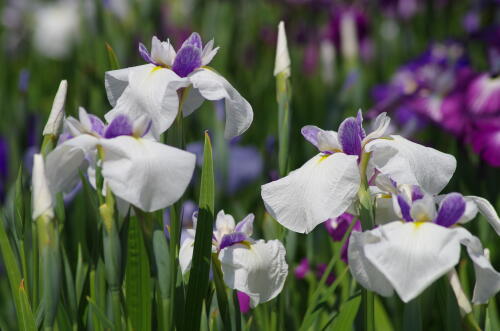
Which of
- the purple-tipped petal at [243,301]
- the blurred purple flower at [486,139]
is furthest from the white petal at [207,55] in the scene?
the blurred purple flower at [486,139]

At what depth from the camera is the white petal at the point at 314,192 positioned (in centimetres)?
68

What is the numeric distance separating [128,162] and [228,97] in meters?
0.15

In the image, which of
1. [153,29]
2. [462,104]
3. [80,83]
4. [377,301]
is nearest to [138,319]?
[377,301]

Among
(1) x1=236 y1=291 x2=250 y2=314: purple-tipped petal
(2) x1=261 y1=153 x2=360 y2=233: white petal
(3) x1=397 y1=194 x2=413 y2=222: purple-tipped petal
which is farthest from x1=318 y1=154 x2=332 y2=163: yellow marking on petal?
(1) x1=236 y1=291 x2=250 y2=314: purple-tipped petal

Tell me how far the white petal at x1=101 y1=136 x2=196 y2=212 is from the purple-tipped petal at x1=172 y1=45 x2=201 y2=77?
16 cm

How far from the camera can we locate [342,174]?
0.68m

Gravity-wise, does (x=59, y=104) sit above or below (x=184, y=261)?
above

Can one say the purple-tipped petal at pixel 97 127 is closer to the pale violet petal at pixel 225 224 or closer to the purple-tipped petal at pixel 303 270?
the pale violet petal at pixel 225 224

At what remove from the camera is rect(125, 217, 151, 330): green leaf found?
2.40 ft

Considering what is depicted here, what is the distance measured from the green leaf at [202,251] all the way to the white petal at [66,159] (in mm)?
130

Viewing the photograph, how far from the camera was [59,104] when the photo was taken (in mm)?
748

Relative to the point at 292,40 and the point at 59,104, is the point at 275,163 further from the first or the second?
the point at 292,40

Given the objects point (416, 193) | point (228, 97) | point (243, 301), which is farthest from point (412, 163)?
point (243, 301)

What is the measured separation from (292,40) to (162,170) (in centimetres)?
241
